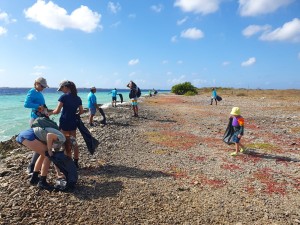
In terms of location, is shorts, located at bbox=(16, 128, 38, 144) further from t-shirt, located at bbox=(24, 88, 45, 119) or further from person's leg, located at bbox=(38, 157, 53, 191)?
t-shirt, located at bbox=(24, 88, 45, 119)

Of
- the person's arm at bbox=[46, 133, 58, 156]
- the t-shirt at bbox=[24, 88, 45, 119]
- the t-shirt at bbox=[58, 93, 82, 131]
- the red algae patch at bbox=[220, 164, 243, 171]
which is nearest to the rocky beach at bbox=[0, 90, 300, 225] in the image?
the red algae patch at bbox=[220, 164, 243, 171]

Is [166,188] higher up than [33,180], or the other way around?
[33,180]

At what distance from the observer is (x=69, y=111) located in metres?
8.23

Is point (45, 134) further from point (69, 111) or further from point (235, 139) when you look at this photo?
point (235, 139)

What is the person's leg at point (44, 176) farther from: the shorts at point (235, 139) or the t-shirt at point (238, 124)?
the t-shirt at point (238, 124)

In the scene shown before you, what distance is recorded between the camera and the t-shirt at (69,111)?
8094 millimetres

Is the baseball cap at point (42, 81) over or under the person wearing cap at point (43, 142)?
over

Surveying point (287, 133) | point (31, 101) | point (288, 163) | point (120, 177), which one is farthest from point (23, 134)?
point (287, 133)

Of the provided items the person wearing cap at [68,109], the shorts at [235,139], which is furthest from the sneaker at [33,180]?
the shorts at [235,139]

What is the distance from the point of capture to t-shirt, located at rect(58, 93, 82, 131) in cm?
809

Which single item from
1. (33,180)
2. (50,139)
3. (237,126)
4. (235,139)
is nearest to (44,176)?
(33,180)

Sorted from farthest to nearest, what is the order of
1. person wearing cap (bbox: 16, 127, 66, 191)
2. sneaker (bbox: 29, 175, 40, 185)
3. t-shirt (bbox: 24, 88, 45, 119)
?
1. t-shirt (bbox: 24, 88, 45, 119)
2. sneaker (bbox: 29, 175, 40, 185)
3. person wearing cap (bbox: 16, 127, 66, 191)

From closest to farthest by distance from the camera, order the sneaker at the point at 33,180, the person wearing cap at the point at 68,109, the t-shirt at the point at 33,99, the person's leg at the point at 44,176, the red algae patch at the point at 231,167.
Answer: the person's leg at the point at 44,176 → the sneaker at the point at 33,180 → the t-shirt at the point at 33,99 → the person wearing cap at the point at 68,109 → the red algae patch at the point at 231,167

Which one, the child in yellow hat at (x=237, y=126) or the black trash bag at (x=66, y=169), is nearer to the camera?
the black trash bag at (x=66, y=169)
